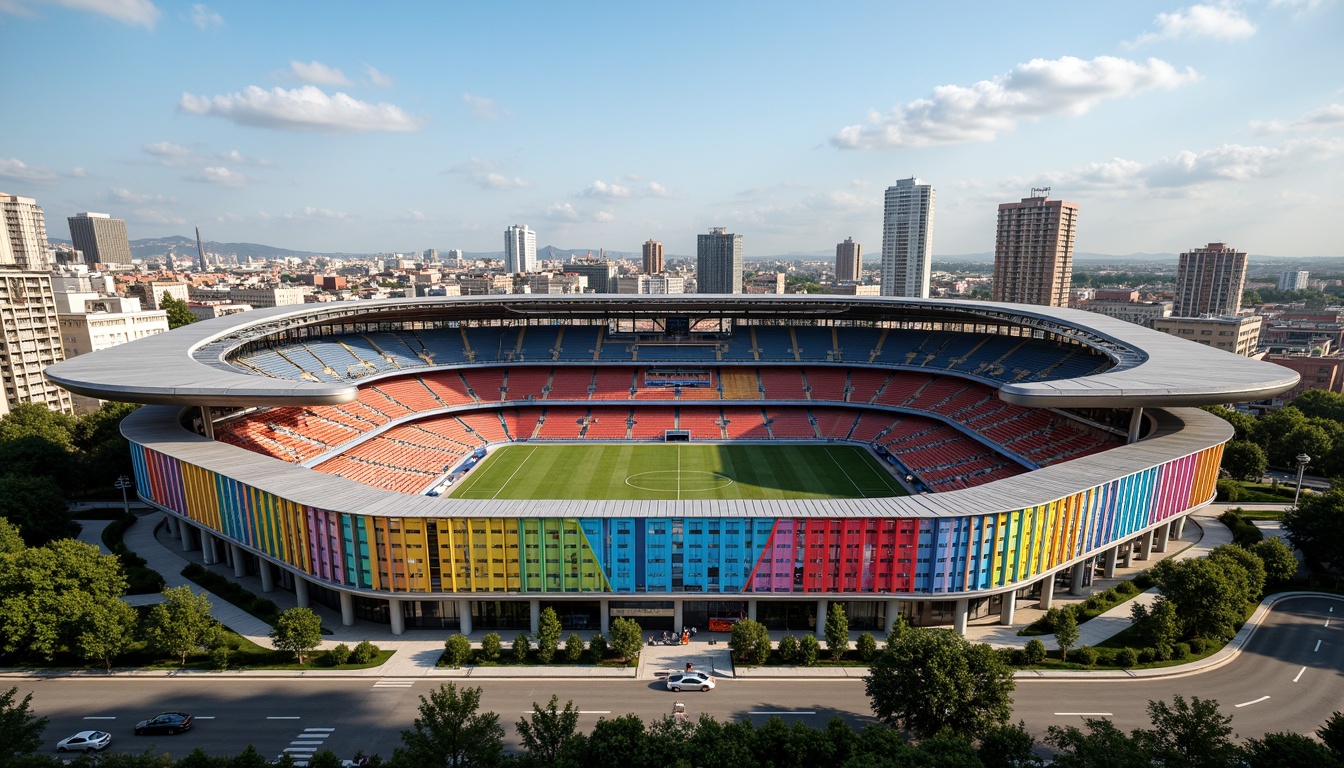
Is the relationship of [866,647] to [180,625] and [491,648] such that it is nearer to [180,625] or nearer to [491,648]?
[491,648]

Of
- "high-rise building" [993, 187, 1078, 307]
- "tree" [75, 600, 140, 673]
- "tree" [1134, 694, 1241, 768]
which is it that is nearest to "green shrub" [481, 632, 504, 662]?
"tree" [75, 600, 140, 673]

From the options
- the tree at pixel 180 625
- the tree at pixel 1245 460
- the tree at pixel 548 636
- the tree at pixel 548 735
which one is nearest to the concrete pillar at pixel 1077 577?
the tree at pixel 1245 460

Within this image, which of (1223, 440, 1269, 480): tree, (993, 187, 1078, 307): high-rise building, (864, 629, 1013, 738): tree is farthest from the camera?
(993, 187, 1078, 307): high-rise building

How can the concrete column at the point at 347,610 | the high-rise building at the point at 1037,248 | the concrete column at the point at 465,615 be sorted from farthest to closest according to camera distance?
1. the high-rise building at the point at 1037,248
2. the concrete column at the point at 347,610
3. the concrete column at the point at 465,615

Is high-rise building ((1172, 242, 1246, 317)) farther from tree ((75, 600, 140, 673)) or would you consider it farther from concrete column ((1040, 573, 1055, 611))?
tree ((75, 600, 140, 673))

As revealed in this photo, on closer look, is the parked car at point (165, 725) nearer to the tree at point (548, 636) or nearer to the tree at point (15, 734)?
the tree at point (15, 734)

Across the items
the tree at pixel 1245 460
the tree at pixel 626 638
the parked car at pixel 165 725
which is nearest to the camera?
the parked car at pixel 165 725

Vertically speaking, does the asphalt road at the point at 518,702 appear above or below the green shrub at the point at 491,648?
below
